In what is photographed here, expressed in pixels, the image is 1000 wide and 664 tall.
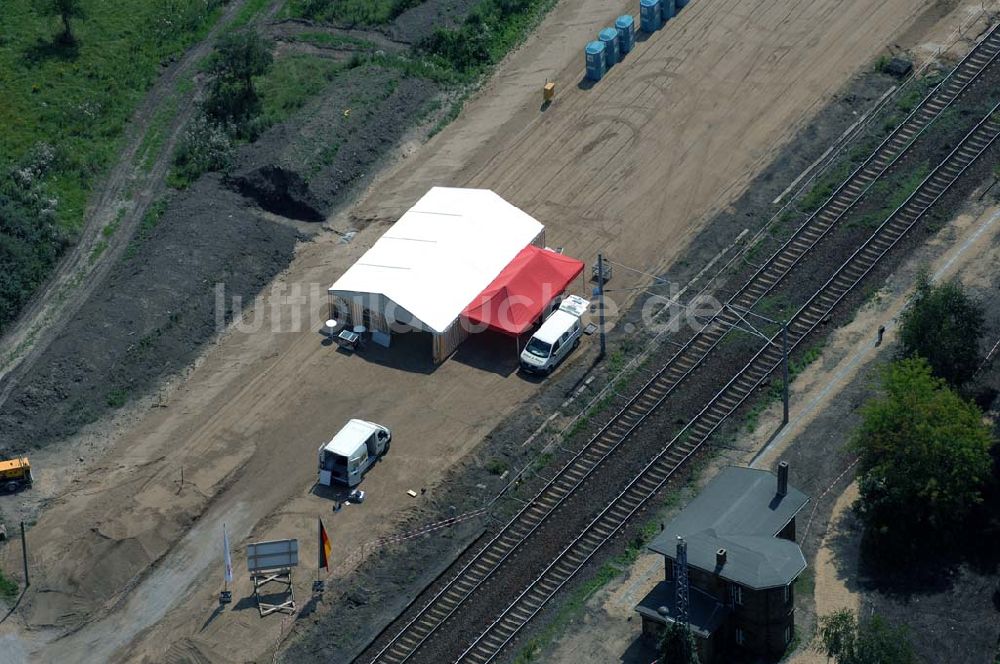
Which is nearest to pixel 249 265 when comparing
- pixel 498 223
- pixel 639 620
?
pixel 498 223

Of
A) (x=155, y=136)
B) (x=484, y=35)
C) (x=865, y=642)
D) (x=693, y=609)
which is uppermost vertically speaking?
(x=484, y=35)

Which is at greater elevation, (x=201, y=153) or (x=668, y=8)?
(x=668, y=8)

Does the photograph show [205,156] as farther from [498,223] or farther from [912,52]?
[912,52]

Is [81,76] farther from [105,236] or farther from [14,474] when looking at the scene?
[14,474]

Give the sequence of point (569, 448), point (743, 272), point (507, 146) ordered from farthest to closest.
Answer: point (507, 146), point (743, 272), point (569, 448)

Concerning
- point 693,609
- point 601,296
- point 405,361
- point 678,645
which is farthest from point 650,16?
point 678,645
